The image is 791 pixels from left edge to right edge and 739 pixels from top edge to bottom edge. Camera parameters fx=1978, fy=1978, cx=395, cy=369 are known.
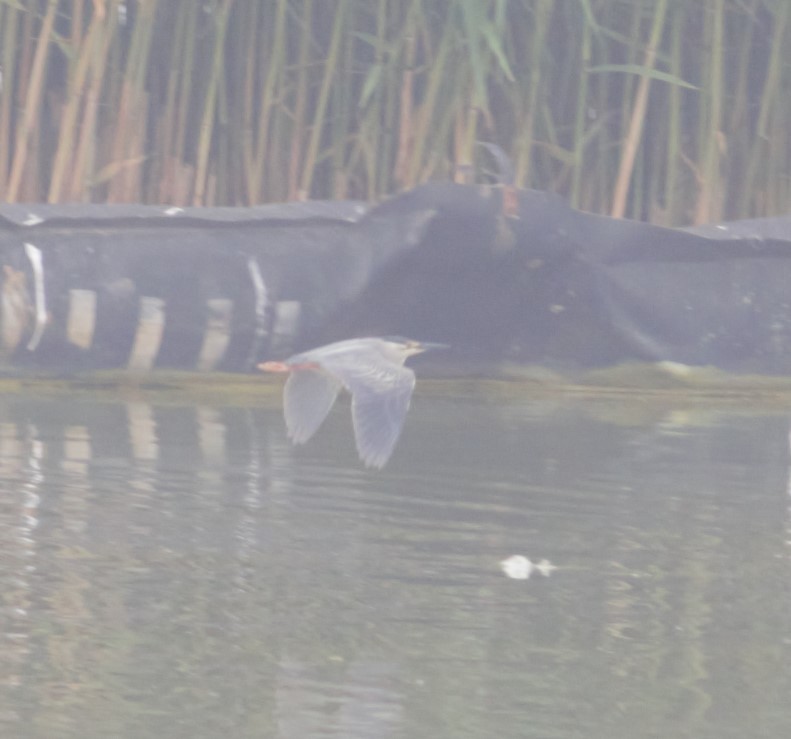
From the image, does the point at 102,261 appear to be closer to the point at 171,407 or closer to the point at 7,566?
the point at 171,407

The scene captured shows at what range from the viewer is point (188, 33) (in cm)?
792

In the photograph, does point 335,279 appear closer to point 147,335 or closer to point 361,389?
point 147,335

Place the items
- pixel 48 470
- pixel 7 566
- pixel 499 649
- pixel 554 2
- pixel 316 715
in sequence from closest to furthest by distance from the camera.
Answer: pixel 316 715 → pixel 499 649 → pixel 7 566 → pixel 48 470 → pixel 554 2

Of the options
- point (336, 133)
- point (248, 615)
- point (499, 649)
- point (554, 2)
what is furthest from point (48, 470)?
point (554, 2)

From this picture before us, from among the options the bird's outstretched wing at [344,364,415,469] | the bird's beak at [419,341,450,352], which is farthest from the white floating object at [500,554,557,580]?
the bird's beak at [419,341,450,352]

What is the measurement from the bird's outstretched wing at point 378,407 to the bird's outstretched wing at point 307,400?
0.58ft

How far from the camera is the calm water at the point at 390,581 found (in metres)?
3.42

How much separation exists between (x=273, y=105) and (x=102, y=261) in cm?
115

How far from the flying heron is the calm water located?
173mm

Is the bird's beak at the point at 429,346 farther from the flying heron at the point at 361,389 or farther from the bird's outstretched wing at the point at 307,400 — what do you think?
the bird's outstretched wing at the point at 307,400

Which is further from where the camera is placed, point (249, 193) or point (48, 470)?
point (249, 193)

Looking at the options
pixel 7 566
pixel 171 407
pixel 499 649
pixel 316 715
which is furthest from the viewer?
pixel 171 407

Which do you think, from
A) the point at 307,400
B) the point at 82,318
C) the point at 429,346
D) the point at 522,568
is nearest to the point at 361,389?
the point at 307,400

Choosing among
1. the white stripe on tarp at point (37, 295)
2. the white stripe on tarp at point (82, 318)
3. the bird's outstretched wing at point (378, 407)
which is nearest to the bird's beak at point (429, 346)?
the bird's outstretched wing at point (378, 407)
